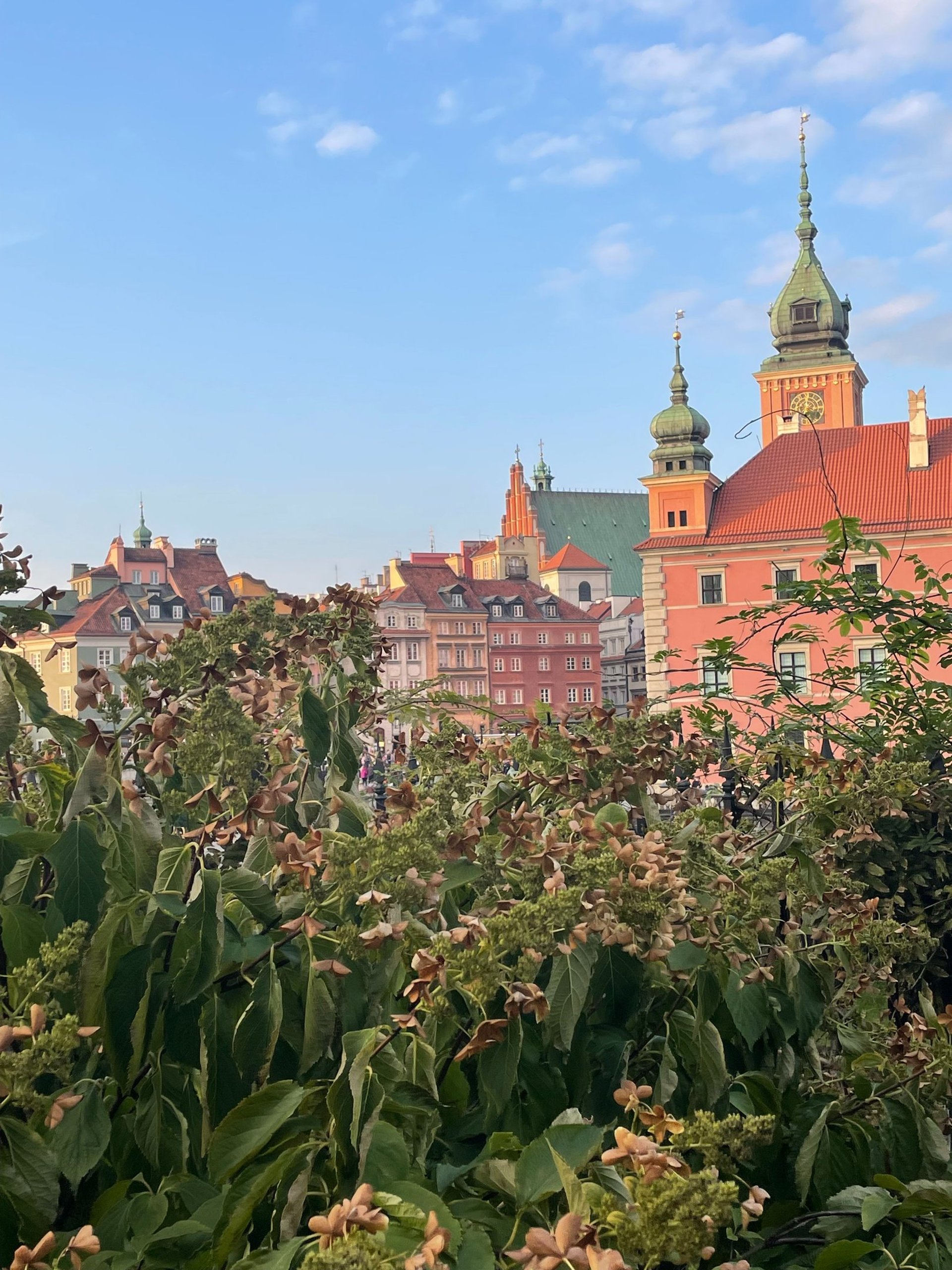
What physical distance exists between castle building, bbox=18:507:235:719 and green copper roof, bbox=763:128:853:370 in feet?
114

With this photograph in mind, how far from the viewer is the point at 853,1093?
6.60 feet

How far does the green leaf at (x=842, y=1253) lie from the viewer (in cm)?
135

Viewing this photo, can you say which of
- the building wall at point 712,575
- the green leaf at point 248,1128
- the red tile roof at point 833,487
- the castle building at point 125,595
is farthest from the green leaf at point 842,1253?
the castle building at point 125,595

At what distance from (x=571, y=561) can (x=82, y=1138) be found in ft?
299

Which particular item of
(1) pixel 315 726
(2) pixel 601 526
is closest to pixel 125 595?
(2) pixel 601 526

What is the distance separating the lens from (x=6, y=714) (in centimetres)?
178

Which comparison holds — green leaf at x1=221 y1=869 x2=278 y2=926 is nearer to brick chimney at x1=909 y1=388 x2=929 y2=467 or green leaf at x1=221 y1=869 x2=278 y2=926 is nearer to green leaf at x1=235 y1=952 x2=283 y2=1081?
green leaf at x1=235 y1=952 x2=283 y2=1081

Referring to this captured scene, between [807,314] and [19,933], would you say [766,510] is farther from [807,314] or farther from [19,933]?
[19,933]

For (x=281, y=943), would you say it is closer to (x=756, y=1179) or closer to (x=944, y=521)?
(x=756, y=1179)

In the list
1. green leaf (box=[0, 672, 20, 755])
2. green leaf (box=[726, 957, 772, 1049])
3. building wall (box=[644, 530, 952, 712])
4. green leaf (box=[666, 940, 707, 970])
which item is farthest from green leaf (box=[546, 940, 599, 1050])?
building wall (box=[644, 530, 952, 712])

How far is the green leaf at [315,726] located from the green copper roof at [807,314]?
7416 cm

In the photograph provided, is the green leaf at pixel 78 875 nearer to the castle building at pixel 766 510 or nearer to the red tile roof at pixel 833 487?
the castle building at pixel 766 510

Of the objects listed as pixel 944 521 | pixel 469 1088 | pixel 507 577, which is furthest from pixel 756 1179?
pixel 507 577

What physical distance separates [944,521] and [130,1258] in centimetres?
4520
